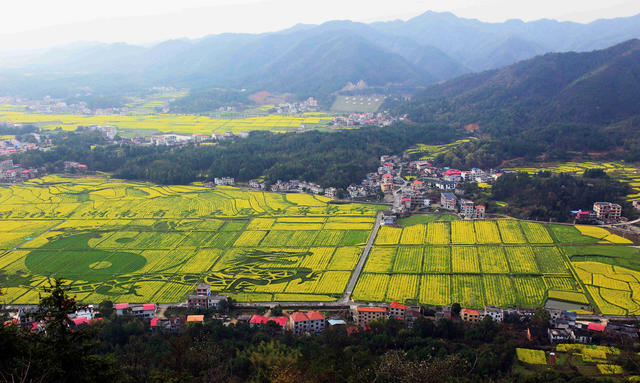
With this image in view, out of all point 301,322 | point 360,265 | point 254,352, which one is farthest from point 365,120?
point 254,352

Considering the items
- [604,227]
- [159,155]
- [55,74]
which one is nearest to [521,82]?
[604,227]

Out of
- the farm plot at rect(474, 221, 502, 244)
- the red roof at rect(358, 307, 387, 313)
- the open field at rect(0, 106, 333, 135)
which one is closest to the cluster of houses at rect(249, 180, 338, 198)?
the farm plot at rect(474, 221, 502, 244)

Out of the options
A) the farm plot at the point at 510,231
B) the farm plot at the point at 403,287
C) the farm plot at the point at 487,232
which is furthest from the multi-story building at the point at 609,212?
the farm plot at the point at 403,287

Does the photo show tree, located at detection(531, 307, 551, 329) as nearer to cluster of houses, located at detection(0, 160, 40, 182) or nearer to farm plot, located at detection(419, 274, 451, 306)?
farm plot, located at detection(419, 274, 451, 306)

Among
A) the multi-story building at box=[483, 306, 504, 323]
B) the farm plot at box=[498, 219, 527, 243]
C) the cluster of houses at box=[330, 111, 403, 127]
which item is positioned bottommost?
the farm plot at box=[498, 219, 527, 243]

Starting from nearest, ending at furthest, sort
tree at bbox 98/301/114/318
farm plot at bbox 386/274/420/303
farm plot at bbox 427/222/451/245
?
1. tree at bbox 98/301/114/318
2. farm plot at bbox 386/274/420/303
3. farm plot at bbox 427/222/451/245

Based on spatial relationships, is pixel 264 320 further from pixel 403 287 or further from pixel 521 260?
pixel 521 260

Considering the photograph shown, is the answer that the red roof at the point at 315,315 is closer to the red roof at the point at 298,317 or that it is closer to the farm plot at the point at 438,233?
the red roof at the point at 298,317

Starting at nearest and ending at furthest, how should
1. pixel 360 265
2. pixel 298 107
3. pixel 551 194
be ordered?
pixel 360 265 < pixel 551 194 < pixel 298 107
